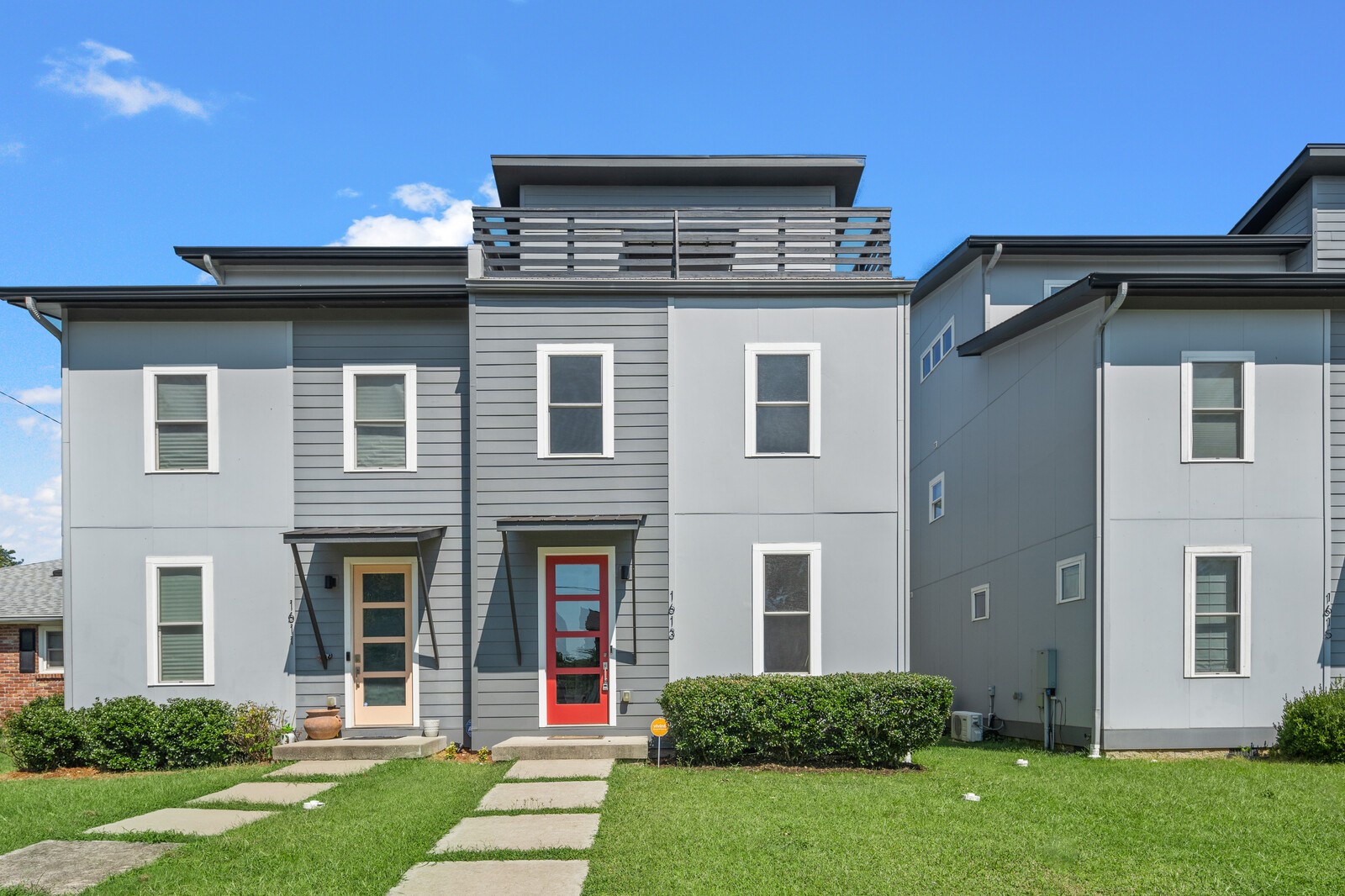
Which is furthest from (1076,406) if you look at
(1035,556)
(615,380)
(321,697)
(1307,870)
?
(321,697)

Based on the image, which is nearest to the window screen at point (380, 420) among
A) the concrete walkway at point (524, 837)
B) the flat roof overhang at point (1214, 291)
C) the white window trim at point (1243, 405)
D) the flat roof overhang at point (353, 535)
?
the flat roof overhang at point (353, 535)

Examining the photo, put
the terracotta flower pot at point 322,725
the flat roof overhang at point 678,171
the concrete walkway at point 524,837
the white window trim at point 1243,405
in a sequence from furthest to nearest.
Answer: the flat roof overhang at point 678,171, the white window trim at point 1243,405, the terracotta flower pot at point 322,725, the concrete walkway at point 524,837

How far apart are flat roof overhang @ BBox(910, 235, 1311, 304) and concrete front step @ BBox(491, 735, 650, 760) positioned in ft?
29.9

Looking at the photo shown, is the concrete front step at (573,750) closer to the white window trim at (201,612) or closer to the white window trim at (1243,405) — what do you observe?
the white window trim at (201,612)

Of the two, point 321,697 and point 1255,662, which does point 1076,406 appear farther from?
point 321,697

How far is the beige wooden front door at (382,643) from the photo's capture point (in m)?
12.8

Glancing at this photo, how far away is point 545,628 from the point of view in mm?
12500

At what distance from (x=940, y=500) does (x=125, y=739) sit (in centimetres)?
1307

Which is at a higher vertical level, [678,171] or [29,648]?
[678,171]

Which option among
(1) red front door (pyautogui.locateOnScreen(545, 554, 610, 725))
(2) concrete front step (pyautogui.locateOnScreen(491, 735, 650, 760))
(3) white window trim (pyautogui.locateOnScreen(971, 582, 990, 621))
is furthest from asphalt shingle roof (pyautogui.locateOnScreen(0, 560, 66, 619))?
(3) white window trim (pyautogui.locateOnScreen(971, 582, 990, 621))

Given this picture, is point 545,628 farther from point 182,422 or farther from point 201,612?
point 182,422

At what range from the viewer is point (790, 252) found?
13.1 meters

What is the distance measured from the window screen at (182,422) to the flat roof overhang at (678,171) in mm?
5126

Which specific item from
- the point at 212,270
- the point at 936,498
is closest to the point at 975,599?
the point at 936,498
